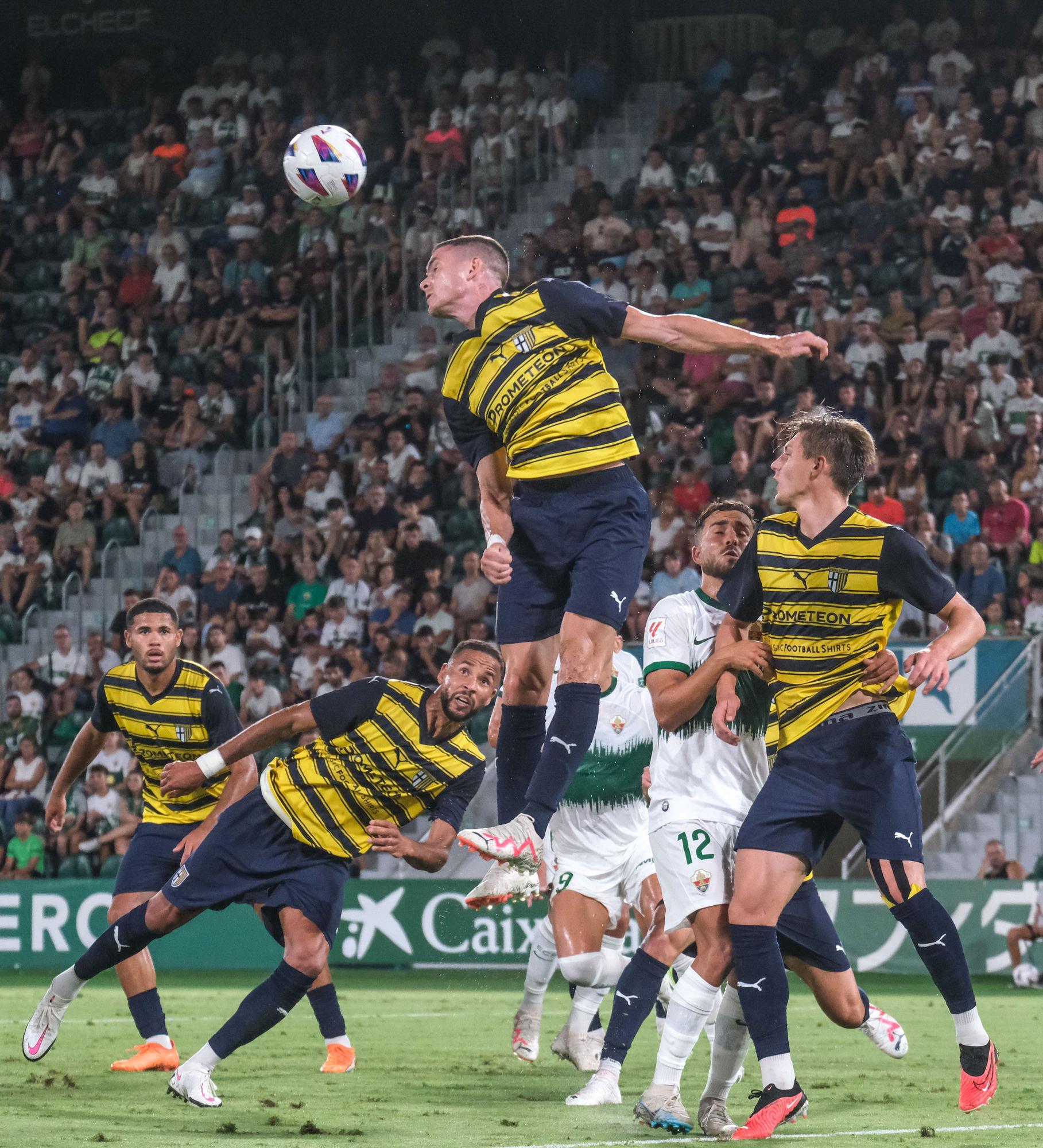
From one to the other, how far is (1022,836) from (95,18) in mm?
19236

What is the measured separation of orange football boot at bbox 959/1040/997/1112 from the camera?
641 centimetres

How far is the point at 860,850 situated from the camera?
1477 centimetres

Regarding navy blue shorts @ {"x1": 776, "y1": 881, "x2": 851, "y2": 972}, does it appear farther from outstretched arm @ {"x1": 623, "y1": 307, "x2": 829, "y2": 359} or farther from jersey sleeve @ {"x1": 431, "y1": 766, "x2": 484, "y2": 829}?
outstretched arm @ {"x1": 623, "y1": 307, "x2": 829, "y2": 359}

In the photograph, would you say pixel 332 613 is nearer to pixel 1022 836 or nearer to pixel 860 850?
pixel 860 850

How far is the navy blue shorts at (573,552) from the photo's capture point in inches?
255

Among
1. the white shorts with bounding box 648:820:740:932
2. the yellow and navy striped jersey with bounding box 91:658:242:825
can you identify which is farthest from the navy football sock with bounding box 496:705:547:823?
the yellow and navy striped jersey with bounding box 91:658:242:825

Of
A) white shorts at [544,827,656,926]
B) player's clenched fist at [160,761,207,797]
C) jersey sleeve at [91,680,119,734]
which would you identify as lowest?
white shorts at [544,827,656,926]

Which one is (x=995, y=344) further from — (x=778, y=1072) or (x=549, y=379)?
(x=778, y=1072)

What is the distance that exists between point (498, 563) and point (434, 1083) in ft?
10.1

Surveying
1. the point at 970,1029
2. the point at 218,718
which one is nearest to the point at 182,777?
the point at 218,718

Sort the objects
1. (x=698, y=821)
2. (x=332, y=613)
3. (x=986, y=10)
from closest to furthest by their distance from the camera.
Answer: (x=698, y=821), (x=332, y=613), (x=986, y=10)

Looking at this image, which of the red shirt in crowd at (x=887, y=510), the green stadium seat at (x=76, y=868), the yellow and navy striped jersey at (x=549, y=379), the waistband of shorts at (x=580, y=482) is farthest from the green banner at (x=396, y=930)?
the yellow and navy striped jersey at (x=549, y=379)

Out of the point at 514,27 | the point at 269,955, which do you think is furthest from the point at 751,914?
the point at 514,27

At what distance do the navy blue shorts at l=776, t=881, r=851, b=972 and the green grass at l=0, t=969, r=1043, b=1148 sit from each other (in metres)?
0.61
